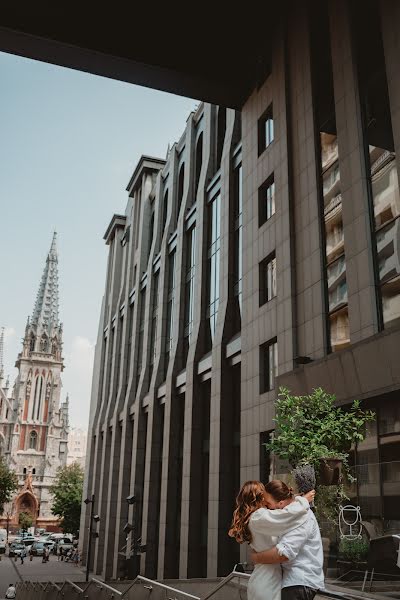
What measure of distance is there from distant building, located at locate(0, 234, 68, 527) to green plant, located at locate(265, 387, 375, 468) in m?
113

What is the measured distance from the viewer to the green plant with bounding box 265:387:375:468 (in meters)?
13.3

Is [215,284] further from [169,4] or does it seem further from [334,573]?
[334,573]

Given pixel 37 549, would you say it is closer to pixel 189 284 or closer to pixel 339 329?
pixel 189 284

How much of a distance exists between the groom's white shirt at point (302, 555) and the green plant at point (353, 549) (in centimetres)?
459

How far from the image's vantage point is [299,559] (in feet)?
15.6

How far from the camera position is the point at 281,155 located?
21.2 metres

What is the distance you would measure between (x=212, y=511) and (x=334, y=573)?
1531 cm

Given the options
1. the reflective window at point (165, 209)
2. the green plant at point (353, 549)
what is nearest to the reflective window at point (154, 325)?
the reflective window at point (165, 209)

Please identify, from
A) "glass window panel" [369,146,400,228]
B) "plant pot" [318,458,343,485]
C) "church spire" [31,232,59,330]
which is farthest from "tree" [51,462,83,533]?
"church spire" [31,232,59,330]

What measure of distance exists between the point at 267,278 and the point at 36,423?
4545 inches

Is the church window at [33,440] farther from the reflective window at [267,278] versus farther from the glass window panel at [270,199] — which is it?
the glass window panel at [270,199]

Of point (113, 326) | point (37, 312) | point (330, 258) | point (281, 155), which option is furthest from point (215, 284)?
point (37, 312)

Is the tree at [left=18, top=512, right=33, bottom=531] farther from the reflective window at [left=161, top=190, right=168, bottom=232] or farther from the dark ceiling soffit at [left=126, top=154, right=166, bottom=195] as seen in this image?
the reflective window at [left=161, top=190, right=168, bottom=232]

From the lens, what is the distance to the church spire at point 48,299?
142m
